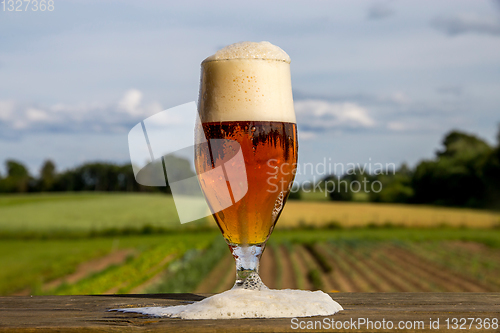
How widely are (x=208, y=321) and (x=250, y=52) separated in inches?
36.7

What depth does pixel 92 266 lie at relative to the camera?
23.4 metres

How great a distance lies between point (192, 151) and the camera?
1890 millimetres

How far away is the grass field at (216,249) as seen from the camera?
652 inches

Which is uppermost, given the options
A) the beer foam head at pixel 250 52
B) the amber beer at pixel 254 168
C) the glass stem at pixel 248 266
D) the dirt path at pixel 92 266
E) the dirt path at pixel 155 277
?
the beer foam head at pixel 250 52

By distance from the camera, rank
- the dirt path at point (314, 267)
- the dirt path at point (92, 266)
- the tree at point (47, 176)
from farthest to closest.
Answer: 1. the tree at point (47, 176)
2. the dirt path at point (92, 266)
3. the dirt path at point (314, 267)

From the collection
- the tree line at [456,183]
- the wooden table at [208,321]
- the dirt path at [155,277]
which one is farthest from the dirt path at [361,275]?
the tree line at [456,183]

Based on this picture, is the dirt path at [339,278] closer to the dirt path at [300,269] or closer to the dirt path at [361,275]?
the dirt path at [361,275]

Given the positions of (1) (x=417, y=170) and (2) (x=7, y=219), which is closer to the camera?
(2) (x=7, y=219)

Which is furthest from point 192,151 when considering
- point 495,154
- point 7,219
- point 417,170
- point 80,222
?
point 495,154

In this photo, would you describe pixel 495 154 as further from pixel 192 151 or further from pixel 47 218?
Answer: pixel 192 151

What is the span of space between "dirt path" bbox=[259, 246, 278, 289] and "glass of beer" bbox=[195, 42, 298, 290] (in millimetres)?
12548

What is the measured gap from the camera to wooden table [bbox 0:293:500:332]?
1.35 m

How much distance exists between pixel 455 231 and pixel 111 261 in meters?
22.7

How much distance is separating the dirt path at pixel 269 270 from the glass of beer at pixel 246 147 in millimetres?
12548
